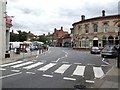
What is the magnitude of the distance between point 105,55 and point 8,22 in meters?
12.6

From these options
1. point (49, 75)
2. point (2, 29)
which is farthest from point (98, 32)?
point (49, 75)

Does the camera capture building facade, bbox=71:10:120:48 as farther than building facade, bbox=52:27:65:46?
No

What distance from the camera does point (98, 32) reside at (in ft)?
197

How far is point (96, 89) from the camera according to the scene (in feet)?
29.3

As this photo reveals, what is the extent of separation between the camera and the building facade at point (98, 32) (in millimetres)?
56625

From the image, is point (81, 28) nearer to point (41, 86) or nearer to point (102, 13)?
point (102, 13)

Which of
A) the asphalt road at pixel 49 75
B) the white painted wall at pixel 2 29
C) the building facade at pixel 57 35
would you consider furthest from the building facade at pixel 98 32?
the building facade at pixel 57 35

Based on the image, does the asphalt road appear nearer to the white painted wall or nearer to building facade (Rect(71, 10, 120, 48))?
the white painted wall

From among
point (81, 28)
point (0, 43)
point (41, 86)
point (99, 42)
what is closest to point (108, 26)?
point (99, 42)

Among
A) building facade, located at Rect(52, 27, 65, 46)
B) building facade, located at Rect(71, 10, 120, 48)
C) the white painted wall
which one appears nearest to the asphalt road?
the white painted wall

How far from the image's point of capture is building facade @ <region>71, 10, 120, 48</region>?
2229 inches

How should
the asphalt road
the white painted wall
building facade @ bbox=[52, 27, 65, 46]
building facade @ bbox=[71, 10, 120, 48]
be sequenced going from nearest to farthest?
1. the asphalt road
2. the white painted wall
3. building facade @ bbox=[71, 10, 120, 48]
4. building facade @ bbox=[52, 27, 65, 46]

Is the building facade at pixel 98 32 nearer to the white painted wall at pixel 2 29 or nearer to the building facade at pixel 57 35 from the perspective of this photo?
the white painted wall at pixel 2 29

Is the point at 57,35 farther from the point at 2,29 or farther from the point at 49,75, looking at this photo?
the point at 49,75
